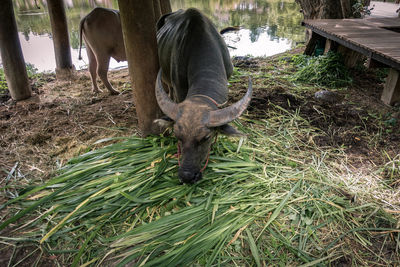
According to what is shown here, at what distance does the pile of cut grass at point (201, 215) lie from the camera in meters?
1.86

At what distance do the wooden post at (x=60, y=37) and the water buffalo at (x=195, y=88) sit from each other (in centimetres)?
307

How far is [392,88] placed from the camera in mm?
3701

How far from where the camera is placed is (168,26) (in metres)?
3.71

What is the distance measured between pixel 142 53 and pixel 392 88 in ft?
12.1

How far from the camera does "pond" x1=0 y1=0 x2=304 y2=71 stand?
8.26 m

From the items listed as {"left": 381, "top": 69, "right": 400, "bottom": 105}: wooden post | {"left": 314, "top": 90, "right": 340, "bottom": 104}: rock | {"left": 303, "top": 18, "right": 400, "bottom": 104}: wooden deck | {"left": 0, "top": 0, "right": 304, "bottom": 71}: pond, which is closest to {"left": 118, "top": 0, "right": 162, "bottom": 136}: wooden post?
{"left": 314, "top": 90, "right": 340, "bottom": 104}: rock

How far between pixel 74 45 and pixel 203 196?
9875 millimetres

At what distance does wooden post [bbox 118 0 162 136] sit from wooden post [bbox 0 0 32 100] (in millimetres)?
2593

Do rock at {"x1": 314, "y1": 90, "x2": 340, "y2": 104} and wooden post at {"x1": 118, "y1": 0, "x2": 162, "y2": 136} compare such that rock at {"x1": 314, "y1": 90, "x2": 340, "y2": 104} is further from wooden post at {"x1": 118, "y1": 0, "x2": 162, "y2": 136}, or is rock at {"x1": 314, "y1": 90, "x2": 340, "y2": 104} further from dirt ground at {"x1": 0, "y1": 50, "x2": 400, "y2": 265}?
wooden post at {"x1": 118, "y1": 0, "x2": 162, "y2": 136}

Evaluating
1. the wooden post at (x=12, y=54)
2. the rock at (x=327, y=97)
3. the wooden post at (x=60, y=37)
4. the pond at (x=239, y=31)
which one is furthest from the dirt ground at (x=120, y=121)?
the pond at (x=239, y=31)

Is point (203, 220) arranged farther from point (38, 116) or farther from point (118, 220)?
point (38, 116)

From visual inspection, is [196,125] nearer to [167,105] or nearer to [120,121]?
[167,105]

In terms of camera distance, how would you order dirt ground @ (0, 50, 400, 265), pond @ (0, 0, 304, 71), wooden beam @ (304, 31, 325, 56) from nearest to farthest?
dirt ground @ (0, 50, 400, 265), wooden beam @ (304, 31, 325, 56), pond @ (0, 0, 304, 71)

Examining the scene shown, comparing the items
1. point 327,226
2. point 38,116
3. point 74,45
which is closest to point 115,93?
point 38,116
